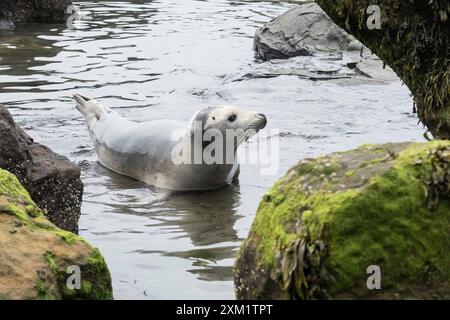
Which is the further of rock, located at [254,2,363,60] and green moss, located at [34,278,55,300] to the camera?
rock, located at [254,2,363,60]

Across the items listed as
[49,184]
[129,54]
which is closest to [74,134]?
[49,184]

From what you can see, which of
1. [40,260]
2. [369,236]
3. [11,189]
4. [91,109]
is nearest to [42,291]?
[40,260]

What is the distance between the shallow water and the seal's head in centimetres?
48

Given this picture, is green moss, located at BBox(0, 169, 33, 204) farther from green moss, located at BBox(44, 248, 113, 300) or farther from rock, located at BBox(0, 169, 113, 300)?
green moss, located at BBox(44, 248, 113, 300)

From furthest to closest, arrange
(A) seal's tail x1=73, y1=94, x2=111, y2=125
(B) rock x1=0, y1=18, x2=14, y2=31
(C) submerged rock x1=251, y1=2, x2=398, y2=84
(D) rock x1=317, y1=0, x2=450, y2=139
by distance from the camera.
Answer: (B) rock x1=0, y1=18, x2=14, y2=31, (C) submerged rock x1=251, y1=2, x2=398, y2=84, (A) seal's tail x1=73, y1=94, x2=111, y2=125, (D) rock x1=317, y1=0, x2=450, y2=139

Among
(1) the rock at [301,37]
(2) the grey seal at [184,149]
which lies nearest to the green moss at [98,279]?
(2) the grey seal at [184,149]

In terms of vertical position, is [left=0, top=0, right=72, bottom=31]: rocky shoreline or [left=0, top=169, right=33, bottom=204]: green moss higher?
[left=0, top=169, right=33, bottom=204]: green moss

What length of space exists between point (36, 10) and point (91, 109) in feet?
27.8

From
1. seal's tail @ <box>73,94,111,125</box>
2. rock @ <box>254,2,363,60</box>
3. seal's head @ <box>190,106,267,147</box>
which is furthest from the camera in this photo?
rock @ <box>254,2,363,60</box>

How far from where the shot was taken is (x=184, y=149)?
8.02 meters

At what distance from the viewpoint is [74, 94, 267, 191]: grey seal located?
311 inches

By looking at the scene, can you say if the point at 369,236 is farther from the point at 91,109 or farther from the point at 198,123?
the point at 91,109

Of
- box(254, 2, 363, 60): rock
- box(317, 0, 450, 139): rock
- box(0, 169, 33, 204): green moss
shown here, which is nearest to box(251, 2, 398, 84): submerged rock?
box(254, 2, 363, 60): rock

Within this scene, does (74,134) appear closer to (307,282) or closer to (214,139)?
(214,139)
